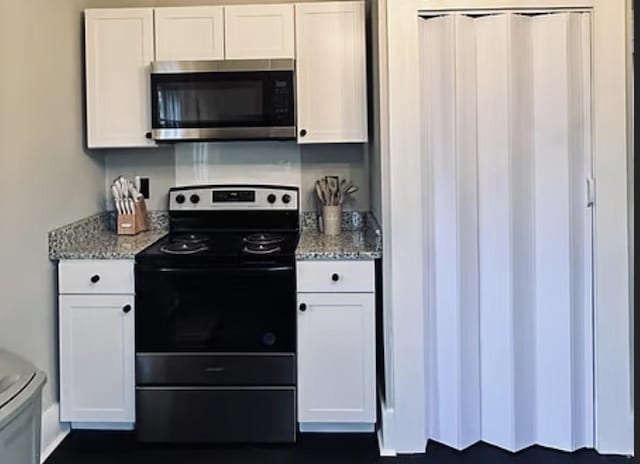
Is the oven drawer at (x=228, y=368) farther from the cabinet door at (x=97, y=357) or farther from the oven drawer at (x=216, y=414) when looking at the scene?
the cabinet door at (x=97, y=357)

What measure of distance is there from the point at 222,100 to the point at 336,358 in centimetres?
130

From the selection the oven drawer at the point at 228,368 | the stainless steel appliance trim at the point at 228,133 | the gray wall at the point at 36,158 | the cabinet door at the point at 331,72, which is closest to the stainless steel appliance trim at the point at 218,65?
the cabinet door at the point at 331,72

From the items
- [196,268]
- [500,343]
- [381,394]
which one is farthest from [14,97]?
[500,343]

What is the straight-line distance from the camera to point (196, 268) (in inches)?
103

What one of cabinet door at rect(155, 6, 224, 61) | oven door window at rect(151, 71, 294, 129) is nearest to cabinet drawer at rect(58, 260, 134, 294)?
oven door window at rect(151, 71, 294, 129)

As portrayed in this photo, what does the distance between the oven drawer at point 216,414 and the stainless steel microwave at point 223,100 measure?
116cm

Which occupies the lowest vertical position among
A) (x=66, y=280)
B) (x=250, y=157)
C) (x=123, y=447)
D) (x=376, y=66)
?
(x=123, y=447)

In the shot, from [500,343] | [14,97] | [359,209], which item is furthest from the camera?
[359,209]

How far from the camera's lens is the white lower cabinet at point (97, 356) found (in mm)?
2670

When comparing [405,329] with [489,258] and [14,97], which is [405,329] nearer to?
[489,258]

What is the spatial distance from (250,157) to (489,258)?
56.7 inches

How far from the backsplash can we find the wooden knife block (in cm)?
20

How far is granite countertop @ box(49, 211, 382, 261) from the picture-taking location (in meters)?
2.65

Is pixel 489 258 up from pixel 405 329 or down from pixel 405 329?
up
